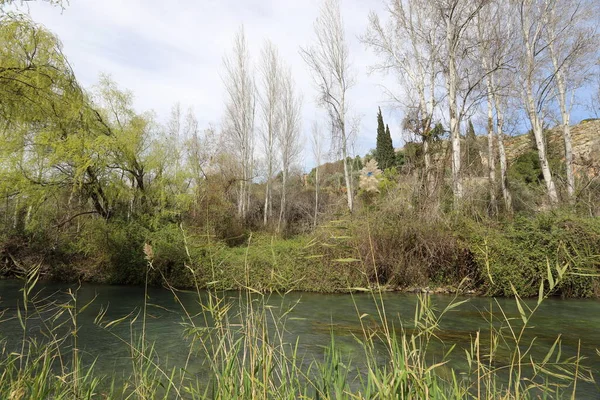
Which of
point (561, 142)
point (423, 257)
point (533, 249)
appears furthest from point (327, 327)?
point (561, 142)

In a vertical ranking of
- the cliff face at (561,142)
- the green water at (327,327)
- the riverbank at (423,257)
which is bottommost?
the green water at (327,327)

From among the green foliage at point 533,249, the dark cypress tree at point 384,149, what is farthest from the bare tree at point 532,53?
the dark cypress tree at point 384,149

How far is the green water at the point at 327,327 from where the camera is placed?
5.76 metres

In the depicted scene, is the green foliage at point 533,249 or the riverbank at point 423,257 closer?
the green foliage at point 533,249

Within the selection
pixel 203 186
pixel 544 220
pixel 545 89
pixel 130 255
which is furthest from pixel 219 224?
pixel 545 89

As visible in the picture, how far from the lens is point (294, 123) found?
2753cm

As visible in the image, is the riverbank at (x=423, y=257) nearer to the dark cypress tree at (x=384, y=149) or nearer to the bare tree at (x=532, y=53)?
the bare tree at (x=532, y=53)

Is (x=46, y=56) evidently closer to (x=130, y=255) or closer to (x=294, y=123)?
(x=130, y=255)

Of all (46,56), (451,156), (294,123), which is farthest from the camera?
(294,123)

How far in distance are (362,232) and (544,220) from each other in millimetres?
5441

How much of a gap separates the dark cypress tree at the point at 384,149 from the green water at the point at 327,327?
1000 inches

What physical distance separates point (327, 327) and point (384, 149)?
30.9 m

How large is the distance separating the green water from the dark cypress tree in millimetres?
25411

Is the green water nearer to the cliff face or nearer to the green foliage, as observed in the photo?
the green foliage
